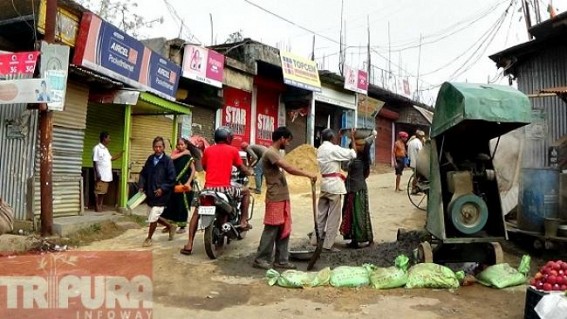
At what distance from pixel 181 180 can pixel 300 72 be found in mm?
10459

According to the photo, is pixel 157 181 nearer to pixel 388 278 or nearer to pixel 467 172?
pixel 388 278

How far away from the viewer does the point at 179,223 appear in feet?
25.1

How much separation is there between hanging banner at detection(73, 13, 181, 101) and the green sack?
8.02 metres

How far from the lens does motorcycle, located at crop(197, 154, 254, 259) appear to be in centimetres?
599

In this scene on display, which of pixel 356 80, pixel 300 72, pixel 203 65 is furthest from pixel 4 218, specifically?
pixel 356 80

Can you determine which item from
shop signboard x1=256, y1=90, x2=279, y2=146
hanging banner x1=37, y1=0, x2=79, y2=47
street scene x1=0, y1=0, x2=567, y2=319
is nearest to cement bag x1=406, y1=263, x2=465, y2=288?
street scene x1=0, y1=0, x2=567, y2=319

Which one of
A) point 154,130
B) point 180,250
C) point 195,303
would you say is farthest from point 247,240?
point 154,130

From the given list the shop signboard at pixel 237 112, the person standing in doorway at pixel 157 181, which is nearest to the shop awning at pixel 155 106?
the person standing in doorway at pixel 157 181

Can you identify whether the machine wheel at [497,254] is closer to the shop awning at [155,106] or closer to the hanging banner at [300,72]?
the shop awning at [155,106]

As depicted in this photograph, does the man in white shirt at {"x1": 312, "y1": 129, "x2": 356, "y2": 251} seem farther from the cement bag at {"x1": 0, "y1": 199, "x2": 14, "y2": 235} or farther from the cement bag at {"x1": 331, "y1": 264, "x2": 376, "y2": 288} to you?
the cement bag at {"x1": 0, "y1": 199, "x2": 14, "y2": 235}

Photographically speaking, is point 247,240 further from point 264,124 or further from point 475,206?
point 264,124

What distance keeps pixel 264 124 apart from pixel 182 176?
10.6 metres

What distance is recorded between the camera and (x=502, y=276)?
5.10 meters

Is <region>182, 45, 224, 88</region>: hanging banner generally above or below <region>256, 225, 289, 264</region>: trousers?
above
